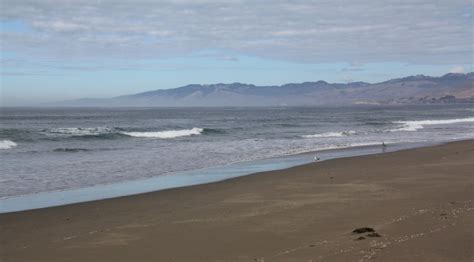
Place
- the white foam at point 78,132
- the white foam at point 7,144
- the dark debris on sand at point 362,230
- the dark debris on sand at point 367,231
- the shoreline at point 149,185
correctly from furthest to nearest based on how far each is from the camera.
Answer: the white foam at point 78,132 < the white foam at point 7,144 < the shoreline at point 149,185 < the dark debris on sand at point 362,230 < the dark debris on sand at point 367,231

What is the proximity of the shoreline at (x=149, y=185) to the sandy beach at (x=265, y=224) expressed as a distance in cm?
79

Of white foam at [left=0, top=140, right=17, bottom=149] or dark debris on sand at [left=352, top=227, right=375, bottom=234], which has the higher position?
dark debris on sand at [left=352, top=227, right=375, bottom=234]

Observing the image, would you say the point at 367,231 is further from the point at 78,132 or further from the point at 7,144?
the point at 78,132

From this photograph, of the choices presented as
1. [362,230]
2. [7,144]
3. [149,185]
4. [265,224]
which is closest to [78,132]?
[7,144]

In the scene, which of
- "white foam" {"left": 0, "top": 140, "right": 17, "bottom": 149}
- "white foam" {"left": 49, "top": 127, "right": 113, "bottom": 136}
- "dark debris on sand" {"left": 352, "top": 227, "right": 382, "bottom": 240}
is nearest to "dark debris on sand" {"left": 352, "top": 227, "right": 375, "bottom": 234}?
"dark debris on sand" {"left": 352, "top": 227, "right": 382, "bottom": 240}

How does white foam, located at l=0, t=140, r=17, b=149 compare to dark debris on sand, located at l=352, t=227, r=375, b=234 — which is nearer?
dark debris on sand, located at l=352, t=227, r=375, b=234

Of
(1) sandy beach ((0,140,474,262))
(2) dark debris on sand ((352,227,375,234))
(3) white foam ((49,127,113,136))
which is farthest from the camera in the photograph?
(3) white foam ((49,127,113,136))

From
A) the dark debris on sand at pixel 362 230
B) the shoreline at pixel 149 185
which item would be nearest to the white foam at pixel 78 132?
Answer: the shoreline at pixel 149 185

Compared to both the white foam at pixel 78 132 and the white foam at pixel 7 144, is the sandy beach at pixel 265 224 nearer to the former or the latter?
the white foam at pixel 7 144

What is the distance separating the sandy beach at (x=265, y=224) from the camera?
290 inches

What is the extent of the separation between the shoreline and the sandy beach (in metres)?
0.79

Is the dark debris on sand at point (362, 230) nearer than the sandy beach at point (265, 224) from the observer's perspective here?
No

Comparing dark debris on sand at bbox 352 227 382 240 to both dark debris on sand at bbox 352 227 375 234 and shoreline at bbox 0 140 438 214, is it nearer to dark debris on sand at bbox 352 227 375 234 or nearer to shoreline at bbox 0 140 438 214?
dark debris on sand at bbox 352 227 375 234

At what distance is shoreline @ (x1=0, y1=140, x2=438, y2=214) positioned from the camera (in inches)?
486
